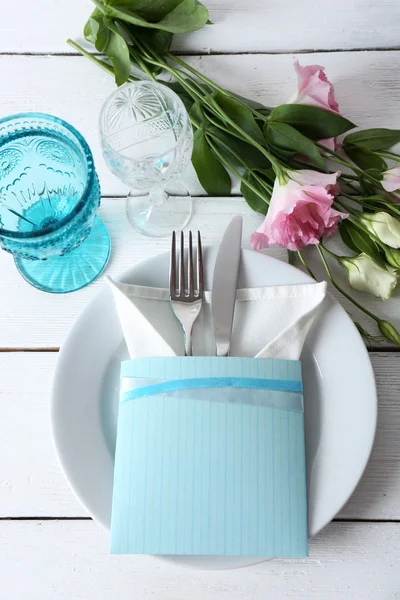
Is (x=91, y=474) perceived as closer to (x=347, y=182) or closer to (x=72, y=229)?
(x=72, y=229)

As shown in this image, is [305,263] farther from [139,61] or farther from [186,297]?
[139,61]

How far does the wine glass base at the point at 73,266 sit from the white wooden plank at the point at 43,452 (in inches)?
2.8

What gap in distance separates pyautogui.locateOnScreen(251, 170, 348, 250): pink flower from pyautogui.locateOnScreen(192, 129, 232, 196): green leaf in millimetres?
103

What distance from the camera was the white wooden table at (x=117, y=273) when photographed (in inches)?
20.5

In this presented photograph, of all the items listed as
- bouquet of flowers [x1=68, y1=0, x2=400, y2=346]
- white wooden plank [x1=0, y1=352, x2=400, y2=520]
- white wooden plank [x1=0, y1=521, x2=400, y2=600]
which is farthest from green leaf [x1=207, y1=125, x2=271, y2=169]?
white wooden plank [x1=0, y1=521, x2=400, y2=600]

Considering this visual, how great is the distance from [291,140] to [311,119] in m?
0.04

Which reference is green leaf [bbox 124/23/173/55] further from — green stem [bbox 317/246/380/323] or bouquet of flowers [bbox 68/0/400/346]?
green stem [bbox 317/246/380/323]

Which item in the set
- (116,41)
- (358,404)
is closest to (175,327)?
(358,404)

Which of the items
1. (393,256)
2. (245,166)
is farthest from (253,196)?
(393,256)

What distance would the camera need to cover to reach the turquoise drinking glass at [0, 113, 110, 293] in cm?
48

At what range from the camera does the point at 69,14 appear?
0.64 meters

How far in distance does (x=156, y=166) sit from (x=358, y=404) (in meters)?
0.26

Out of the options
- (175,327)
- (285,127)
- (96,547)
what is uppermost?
(285,127)

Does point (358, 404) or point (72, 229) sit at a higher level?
point (72, 229)
